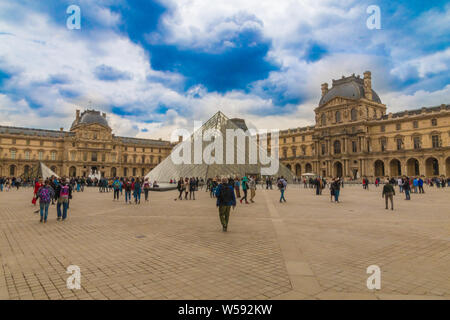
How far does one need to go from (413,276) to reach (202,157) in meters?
26.2

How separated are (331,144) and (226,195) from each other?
187ft

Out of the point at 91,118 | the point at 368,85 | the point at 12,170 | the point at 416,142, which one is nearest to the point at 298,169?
the point at 368,85

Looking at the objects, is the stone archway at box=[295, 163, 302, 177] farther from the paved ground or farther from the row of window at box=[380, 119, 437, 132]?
the paved ground

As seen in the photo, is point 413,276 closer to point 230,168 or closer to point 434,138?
point 230,168

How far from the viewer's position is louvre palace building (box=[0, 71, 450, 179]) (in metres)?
48.8

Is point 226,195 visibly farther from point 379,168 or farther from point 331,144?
point 331,144

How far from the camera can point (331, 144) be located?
59.8 m

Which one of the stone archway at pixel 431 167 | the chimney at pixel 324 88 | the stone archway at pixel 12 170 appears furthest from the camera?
the chimney at pixel 324 88

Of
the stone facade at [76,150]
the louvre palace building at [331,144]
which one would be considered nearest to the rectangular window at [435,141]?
the louvre palace building at [331,144]

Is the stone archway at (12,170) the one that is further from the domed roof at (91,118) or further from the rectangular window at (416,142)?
the rectangular window at (416,142)

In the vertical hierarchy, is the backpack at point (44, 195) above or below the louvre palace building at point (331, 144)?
below

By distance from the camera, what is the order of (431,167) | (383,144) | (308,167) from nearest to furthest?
(431,167) < (383,144) < (308,167)

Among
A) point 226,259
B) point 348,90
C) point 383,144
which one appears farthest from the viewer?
point 348,90

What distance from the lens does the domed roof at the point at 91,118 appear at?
71.5 m
